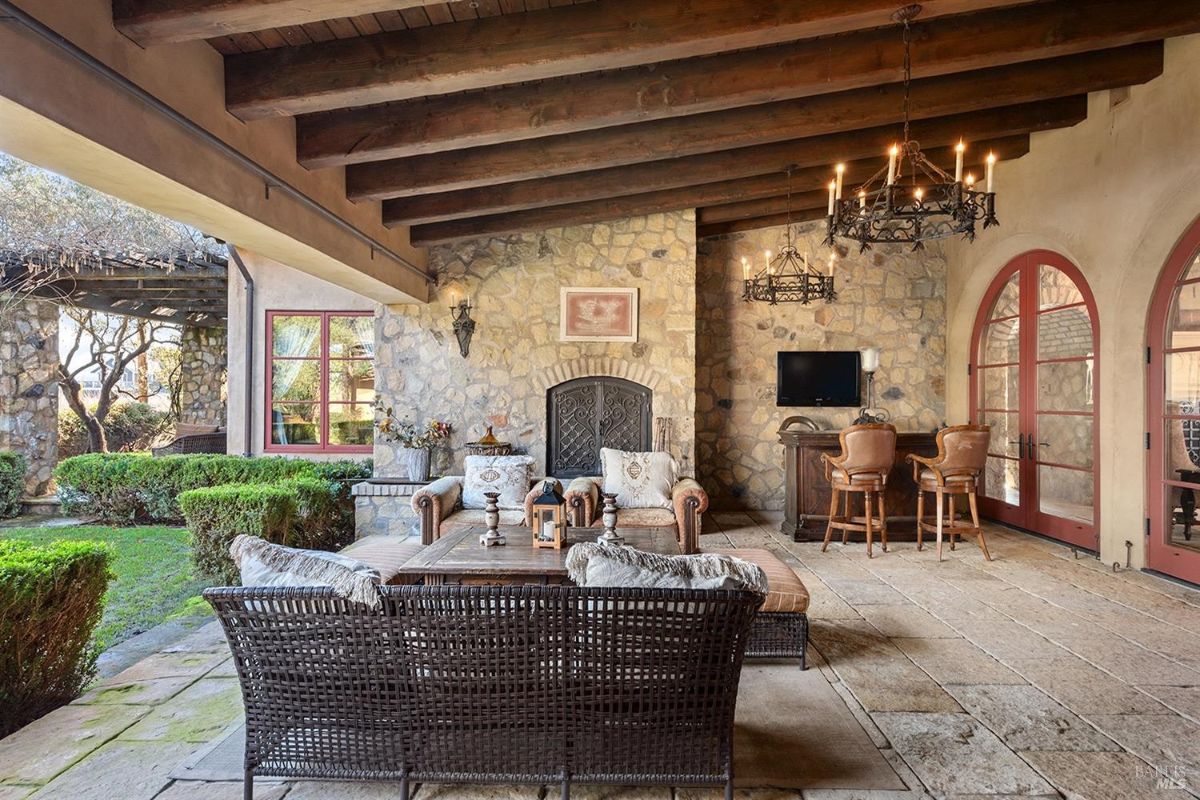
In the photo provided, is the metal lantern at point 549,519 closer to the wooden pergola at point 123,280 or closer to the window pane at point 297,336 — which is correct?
the window pane at point 297,336

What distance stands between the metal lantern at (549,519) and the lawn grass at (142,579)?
1.98 metres

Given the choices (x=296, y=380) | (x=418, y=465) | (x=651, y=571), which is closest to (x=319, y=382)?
(x=296, y=380)

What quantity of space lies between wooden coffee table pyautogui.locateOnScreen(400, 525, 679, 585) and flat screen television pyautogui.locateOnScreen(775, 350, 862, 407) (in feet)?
12.4

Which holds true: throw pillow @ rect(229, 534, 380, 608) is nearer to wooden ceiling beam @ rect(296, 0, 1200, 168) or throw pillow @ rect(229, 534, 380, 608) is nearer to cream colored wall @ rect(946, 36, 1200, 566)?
wooden ceiling beam @ rect(296, 0, 1200, 168)

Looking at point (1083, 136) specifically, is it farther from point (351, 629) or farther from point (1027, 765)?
point (351, 629)

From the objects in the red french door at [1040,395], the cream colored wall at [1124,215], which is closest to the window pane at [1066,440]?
the red french door at [1040,395]

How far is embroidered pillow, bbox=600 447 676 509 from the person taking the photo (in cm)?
526

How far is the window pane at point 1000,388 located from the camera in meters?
6.29

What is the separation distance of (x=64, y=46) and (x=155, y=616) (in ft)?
10.9

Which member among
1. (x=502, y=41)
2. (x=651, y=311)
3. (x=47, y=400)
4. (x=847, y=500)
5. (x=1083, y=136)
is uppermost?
(x=1083, y=136)

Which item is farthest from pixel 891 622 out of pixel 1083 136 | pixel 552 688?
pixel 1083 136

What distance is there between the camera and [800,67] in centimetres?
377

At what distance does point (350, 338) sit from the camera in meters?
7.92

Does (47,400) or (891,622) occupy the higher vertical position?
(47,400)
